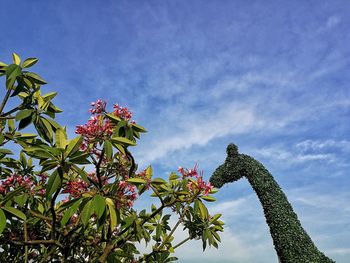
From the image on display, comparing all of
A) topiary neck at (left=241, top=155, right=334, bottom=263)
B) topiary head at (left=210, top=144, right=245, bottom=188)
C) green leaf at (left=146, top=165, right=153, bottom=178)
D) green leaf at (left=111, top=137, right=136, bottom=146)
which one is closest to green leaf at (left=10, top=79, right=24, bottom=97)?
green leaf at (left=111, top=137, right=136, bottom=146)

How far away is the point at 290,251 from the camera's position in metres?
11.0

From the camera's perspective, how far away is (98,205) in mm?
3449

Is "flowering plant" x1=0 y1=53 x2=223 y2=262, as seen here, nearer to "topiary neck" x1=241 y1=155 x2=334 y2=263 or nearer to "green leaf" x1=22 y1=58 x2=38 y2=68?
"green leaf" x1=22 y1=58 x2=38 y2=68

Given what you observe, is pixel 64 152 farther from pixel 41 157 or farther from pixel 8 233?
pixel 8 233

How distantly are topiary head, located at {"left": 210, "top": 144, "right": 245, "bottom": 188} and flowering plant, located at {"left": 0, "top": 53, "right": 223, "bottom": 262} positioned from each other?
272 inches

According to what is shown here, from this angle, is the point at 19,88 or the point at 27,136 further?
the point at 27,136

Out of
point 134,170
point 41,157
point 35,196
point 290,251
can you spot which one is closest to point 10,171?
point 35,196

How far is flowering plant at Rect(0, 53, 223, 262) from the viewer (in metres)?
3.50

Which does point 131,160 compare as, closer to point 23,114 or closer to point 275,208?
point 23,114

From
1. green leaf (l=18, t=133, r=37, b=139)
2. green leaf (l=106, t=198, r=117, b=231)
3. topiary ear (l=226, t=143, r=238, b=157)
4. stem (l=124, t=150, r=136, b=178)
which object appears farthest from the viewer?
topiary ear (l=226, t=143, r=238, b=157)

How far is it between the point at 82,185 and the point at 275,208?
8658 millimetres

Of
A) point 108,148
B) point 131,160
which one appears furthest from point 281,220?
point 108,148

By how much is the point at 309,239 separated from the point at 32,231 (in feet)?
27.6

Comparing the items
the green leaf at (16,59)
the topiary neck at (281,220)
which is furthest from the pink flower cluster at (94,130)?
the topiary neck at (281,220)
